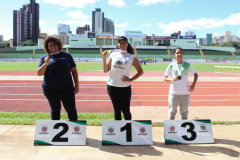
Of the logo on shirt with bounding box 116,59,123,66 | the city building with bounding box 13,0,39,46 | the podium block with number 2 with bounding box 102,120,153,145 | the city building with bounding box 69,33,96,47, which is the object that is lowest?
the podium block with number 2 with bounding box 102,120,153,145

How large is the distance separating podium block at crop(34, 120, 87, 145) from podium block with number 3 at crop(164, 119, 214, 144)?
154 centimetres

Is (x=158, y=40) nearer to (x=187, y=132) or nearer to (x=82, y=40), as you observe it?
(x=82, y=40)

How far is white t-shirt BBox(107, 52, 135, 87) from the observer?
3.72 meters

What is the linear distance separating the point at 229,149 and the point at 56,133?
9.87 feet

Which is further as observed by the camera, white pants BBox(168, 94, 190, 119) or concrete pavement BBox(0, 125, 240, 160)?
white pants BBox(168, 94, 190, 119)

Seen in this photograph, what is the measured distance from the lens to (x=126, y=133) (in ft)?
12.7

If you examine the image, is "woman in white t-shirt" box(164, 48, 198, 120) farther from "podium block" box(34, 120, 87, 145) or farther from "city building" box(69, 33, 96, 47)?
"city building" box(69, 33, 96, 47)

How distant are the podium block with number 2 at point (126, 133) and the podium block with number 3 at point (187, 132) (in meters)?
0.36

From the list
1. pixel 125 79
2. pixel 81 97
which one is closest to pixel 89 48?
pixel 81 97

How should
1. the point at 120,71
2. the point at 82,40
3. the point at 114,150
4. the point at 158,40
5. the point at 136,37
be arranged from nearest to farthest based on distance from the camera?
the point at 114,150 < the point at 120,71 < the point at 82,40 < the point at 136,37 < the point at 158,40

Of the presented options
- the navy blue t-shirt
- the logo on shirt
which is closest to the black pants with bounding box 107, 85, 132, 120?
the logo on shirt

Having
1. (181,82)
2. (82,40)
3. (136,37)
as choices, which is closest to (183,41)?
(136,37)

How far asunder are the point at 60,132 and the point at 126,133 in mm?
1180

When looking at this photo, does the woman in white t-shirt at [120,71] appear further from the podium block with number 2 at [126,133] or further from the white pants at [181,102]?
the white pants at [181,102]
